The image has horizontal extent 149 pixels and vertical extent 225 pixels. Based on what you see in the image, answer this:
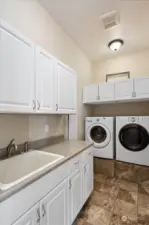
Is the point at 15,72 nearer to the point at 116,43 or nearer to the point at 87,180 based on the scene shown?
the point at 87,180

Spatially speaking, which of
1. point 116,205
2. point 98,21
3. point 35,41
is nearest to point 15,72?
point 35,41

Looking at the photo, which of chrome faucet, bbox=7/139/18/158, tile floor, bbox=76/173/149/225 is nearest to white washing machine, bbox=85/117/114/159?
tile floor, bbox=76/173/149/225

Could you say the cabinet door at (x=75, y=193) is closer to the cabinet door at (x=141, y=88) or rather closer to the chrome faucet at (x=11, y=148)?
the chrome faucet at (x=11, y=148)

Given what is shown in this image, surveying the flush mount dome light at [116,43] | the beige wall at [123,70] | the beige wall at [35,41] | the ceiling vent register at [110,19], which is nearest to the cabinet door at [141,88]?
the beige wall at [123,70]

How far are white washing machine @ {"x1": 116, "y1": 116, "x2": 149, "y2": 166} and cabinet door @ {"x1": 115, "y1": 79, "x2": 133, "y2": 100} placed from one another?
19.0 inches

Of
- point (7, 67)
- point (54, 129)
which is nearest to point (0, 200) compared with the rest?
point (7, 67)

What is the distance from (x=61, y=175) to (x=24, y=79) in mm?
1011

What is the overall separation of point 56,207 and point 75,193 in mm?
425

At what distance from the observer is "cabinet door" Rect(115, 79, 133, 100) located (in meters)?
2.99

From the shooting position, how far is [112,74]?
380cm

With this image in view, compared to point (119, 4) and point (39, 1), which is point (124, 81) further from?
point (39, 1)

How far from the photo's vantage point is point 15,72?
1.29 m

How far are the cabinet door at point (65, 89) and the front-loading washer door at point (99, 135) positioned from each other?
40.7 inches

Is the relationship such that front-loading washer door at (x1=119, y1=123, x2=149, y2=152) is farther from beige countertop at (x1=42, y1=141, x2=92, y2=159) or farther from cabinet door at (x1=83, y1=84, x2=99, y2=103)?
beige countertop at (x1=42, y1=141, x2=92, y2=159)
